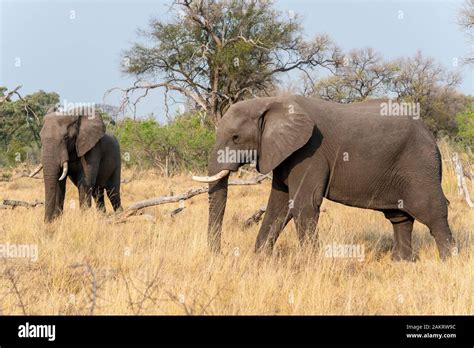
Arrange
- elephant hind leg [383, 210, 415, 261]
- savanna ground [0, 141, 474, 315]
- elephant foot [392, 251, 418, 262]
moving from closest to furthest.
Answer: savanna ground [0, 141, 474, 315], elephant foot [392, 251, 418, 262], elephant hind leg [383, 210, 415, 261]

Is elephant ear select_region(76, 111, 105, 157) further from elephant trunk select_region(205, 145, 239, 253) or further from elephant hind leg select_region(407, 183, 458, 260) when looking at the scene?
elephant hind leg select_region(407, 183, 458, 260)

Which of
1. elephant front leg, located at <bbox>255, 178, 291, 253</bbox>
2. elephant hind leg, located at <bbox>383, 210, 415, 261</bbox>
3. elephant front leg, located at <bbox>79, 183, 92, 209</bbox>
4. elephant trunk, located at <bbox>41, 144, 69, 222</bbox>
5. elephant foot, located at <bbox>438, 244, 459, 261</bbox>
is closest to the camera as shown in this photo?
elephant foot, located at <bbox>438, 244, 459, 261</bbox>

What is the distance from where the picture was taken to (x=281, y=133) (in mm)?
6469

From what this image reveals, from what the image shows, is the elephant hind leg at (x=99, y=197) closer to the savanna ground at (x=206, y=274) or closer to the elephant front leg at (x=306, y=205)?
the savanna ground at (x=206, y=274)

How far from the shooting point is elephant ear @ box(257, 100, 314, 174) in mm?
6402

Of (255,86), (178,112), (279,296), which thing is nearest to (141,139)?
(178,112)

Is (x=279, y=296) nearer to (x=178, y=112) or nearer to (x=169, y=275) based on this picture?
(x=169, y=275)

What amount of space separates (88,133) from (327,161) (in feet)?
16.0

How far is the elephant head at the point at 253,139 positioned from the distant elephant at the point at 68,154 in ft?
11.3

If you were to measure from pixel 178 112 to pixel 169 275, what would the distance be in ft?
75.4

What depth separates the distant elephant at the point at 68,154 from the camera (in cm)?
905

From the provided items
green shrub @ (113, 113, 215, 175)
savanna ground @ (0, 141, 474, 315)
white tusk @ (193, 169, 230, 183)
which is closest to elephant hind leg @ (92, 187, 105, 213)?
savanna ground @ (0, 141, 474, 315)

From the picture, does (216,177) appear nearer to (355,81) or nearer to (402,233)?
(402,233)

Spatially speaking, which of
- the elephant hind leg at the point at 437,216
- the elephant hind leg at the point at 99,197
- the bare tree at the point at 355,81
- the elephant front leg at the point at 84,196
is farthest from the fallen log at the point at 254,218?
the bare tree at the point at 355,81
